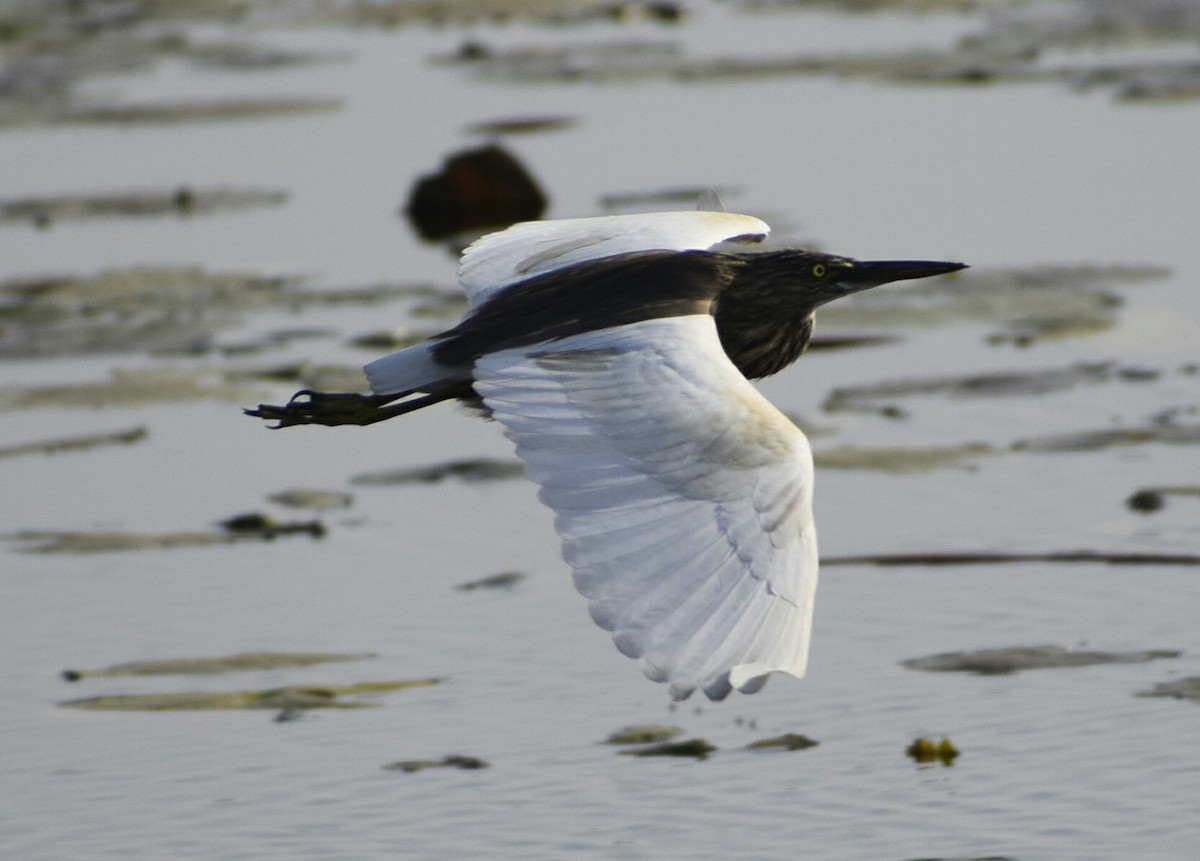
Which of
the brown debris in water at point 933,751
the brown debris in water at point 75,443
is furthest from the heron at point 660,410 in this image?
the brown debris in water at point 75,443

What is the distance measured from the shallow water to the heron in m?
0.78

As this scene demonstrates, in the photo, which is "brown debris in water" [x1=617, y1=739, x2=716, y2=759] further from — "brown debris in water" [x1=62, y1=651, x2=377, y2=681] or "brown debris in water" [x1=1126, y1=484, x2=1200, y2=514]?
"brown debris in water" [x1=1126, y1=484, x2=1200, y2=514]

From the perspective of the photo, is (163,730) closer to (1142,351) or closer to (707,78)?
(1142,351)

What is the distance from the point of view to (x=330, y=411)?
17.9 ft

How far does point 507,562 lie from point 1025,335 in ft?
9.42

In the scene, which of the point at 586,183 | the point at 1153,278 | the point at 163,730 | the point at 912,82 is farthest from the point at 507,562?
the point at 912,82

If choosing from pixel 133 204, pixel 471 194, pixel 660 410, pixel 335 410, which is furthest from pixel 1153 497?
pixel 133 204

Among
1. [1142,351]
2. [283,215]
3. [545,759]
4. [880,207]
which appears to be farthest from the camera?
[283,215]

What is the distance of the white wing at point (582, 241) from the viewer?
5398 millimetres

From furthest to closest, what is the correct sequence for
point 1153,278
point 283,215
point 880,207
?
1. point 283,215
2. point 880,207
3. point 1153,278

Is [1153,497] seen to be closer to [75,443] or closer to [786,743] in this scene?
[786,743]

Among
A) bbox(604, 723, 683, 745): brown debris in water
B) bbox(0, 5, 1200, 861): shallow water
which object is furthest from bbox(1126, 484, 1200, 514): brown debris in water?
bbox(604, 723, 683, 745): brown debris in water

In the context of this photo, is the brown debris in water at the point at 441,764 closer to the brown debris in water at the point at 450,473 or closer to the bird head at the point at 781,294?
the bird head at the point at 781,294

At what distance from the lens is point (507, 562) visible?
649 centimetres
